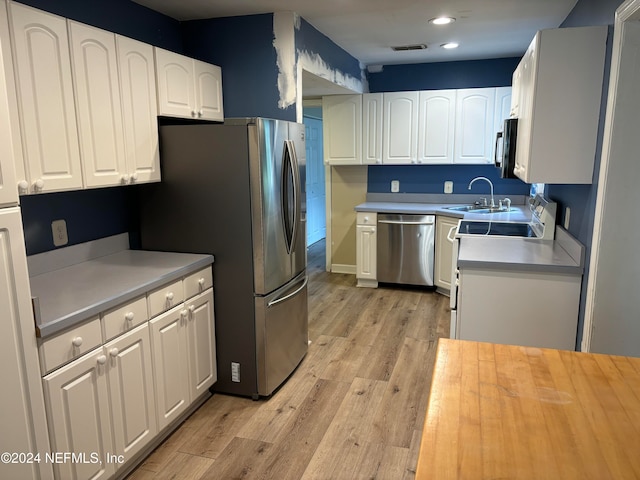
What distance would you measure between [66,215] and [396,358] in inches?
92.2

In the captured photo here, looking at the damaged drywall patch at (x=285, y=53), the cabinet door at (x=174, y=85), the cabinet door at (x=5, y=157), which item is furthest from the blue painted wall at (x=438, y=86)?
the cabinet door at (x=5, y=157)

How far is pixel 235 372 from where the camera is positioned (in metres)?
2.93

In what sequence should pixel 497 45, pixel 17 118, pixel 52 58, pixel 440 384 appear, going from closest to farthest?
1. pixel 440 384
2. pixel 17 118
3. pixel 52 58
4. pixel 497 45

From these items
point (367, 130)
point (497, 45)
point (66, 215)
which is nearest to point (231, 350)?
point (66, 215)

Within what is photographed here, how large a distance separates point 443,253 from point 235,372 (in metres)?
2.69

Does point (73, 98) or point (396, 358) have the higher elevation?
point (73, 98)

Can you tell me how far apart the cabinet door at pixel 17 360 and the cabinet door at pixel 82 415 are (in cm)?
7

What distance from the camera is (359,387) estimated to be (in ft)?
10.1

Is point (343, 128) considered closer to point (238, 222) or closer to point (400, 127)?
point (400, 127)

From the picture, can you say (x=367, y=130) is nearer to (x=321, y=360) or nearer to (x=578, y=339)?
(x=321, y=360)

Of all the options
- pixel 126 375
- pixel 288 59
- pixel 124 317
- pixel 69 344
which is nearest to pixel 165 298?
pixel 124 317

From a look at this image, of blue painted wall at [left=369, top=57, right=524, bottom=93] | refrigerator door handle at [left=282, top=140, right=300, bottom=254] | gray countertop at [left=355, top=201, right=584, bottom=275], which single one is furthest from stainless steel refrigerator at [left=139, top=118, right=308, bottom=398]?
blue painted wall at [left=369, top=57, right=524, bottom=93]

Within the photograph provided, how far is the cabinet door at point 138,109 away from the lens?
242 centimetres

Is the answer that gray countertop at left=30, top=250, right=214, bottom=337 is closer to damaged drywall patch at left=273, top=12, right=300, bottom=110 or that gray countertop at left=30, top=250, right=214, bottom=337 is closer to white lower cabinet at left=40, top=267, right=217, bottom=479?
white lower cabinet at left=40, top=267, right=217, bottom=479
